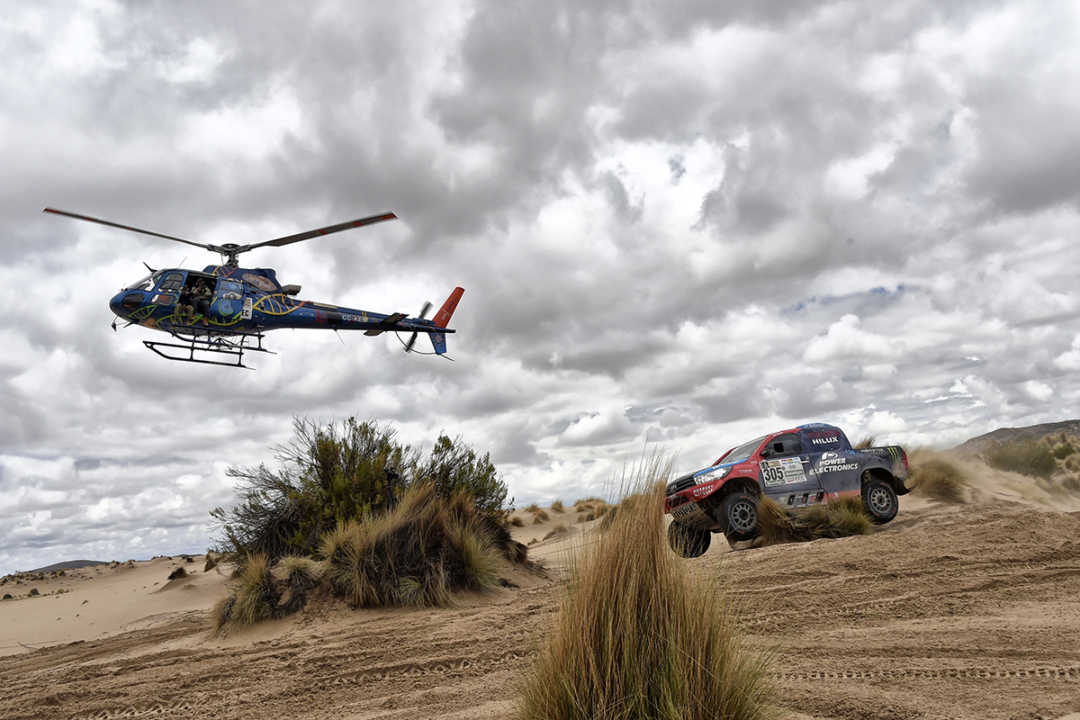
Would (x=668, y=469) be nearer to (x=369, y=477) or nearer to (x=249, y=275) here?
(x=369, y=477)

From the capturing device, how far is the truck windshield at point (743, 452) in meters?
13.1

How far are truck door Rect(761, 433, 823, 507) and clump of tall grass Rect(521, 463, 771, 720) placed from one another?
31.7 ft

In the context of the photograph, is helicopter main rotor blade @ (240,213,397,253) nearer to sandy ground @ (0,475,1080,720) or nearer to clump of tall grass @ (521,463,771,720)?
sandy ground @ (0,475,1080,720)

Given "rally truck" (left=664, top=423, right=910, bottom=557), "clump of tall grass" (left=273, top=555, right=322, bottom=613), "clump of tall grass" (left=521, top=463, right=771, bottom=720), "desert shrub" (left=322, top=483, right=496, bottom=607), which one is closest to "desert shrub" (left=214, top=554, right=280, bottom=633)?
"clump of tall grass" (left=273, top=555, right=322, bottom=613)

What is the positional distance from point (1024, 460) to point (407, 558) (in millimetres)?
24051

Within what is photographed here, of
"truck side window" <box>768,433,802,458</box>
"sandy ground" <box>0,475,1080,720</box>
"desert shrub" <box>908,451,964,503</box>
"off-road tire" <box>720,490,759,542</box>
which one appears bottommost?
"sandy ground" <box>0,475,1080,720</box>

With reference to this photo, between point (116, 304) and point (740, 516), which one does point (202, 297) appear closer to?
point (116, 304)

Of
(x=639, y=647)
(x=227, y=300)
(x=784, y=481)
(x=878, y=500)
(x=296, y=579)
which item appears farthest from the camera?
(x=227, y=300)

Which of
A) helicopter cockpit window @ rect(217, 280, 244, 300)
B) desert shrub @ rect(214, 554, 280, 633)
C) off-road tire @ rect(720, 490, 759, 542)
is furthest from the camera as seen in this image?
helicopter cockpit window @ rect(217, 280, 244, 300)

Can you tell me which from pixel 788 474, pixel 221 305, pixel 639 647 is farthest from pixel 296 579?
pixel 221 305

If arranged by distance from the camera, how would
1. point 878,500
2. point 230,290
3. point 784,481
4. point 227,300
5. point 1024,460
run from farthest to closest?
point 1024,460 → point 230,290 → point 227,300 → point 878,500 → point 784,481

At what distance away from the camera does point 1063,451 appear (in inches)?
1089

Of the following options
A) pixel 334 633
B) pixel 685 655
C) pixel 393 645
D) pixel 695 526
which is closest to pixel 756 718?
pixel 685 655

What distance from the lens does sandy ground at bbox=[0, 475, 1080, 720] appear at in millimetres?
4793
